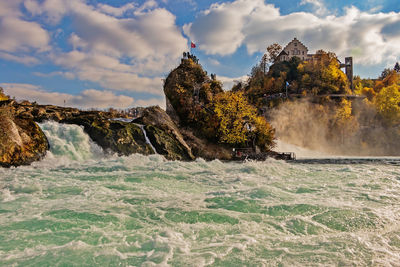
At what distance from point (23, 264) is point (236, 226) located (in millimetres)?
4669

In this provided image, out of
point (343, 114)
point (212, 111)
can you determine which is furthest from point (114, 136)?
point (343, 114)

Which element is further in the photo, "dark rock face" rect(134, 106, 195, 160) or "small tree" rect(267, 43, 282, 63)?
"small tree" rect(267, 43, 282, 63)

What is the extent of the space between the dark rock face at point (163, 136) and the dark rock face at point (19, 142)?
10.1 metres

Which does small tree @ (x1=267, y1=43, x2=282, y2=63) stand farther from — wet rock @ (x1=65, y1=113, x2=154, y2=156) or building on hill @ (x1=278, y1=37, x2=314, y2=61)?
wet rock @ (x1=65, y1=113, x2=154, y2=156)

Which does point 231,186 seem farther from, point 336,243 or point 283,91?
point 283,91

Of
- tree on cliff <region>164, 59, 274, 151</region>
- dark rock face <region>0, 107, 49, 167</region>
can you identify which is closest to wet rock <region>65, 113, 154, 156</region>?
dark rock face <region>0, 107, 49, 167</region>

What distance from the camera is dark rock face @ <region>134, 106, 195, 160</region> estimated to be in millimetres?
27297

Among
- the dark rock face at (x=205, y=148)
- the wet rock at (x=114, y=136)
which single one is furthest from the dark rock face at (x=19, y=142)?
the dark rock face at (x=205, y=148)

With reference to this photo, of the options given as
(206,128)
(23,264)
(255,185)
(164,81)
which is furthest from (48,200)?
(164,81)

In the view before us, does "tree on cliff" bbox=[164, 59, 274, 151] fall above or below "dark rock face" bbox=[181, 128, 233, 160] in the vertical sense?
above

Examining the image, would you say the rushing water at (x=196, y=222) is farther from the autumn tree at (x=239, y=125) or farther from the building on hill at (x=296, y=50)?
the building on hill at (x=296, y=50)

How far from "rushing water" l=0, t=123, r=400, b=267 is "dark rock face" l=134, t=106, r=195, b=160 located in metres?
14.0

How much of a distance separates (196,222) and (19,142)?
1806 cm

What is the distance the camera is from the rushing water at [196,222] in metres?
5.14
